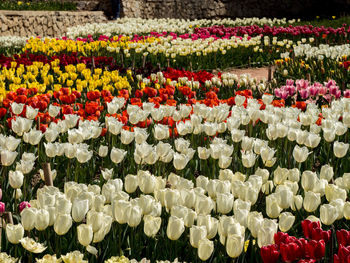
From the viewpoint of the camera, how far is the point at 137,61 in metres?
8.78

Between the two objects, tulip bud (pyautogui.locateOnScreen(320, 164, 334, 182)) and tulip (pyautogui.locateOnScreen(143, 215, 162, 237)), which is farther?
tulip bud (pyautogui.locateOnScreen(320, 164, 334, 182))

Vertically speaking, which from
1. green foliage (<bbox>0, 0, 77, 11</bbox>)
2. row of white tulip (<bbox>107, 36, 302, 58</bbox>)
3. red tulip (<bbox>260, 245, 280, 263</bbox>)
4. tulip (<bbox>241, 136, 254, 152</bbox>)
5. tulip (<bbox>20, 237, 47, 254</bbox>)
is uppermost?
green foliage (<bbox>0, 0, 77, 11</bbox>)

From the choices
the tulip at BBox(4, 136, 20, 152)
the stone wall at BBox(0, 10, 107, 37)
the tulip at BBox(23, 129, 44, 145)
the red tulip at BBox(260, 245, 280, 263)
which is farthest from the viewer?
the stone wall at BBox(0, 10, 107, 37)

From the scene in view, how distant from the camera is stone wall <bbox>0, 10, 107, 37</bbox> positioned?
14.2 metres

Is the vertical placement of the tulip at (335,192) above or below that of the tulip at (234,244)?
below

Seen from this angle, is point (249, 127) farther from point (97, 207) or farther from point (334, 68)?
point (334, 68)

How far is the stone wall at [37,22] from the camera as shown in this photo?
14180mm

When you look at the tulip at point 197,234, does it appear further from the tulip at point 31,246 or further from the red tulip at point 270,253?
the tulip at point 31,246

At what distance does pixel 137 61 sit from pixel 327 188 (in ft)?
22.0

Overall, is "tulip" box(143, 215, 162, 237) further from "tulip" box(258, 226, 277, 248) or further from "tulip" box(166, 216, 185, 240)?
"tulip" box(258, 226, 277, 248)

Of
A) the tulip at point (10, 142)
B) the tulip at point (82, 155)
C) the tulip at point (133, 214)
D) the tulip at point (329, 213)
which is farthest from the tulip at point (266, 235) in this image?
the tulip at point (10, 142)

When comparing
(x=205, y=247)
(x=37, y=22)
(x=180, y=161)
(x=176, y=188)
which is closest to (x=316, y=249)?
(x=205, y=247)

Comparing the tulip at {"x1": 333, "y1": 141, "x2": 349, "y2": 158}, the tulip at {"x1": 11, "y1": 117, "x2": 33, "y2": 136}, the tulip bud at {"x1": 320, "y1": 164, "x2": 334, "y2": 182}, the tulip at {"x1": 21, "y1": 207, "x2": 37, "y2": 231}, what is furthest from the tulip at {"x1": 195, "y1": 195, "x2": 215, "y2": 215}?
the tulip at {"x1": 11, "y1": 117, "x2": 33, "y2": 136}

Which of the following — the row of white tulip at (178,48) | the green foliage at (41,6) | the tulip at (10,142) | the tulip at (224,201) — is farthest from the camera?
the green foliage at (41,6)
